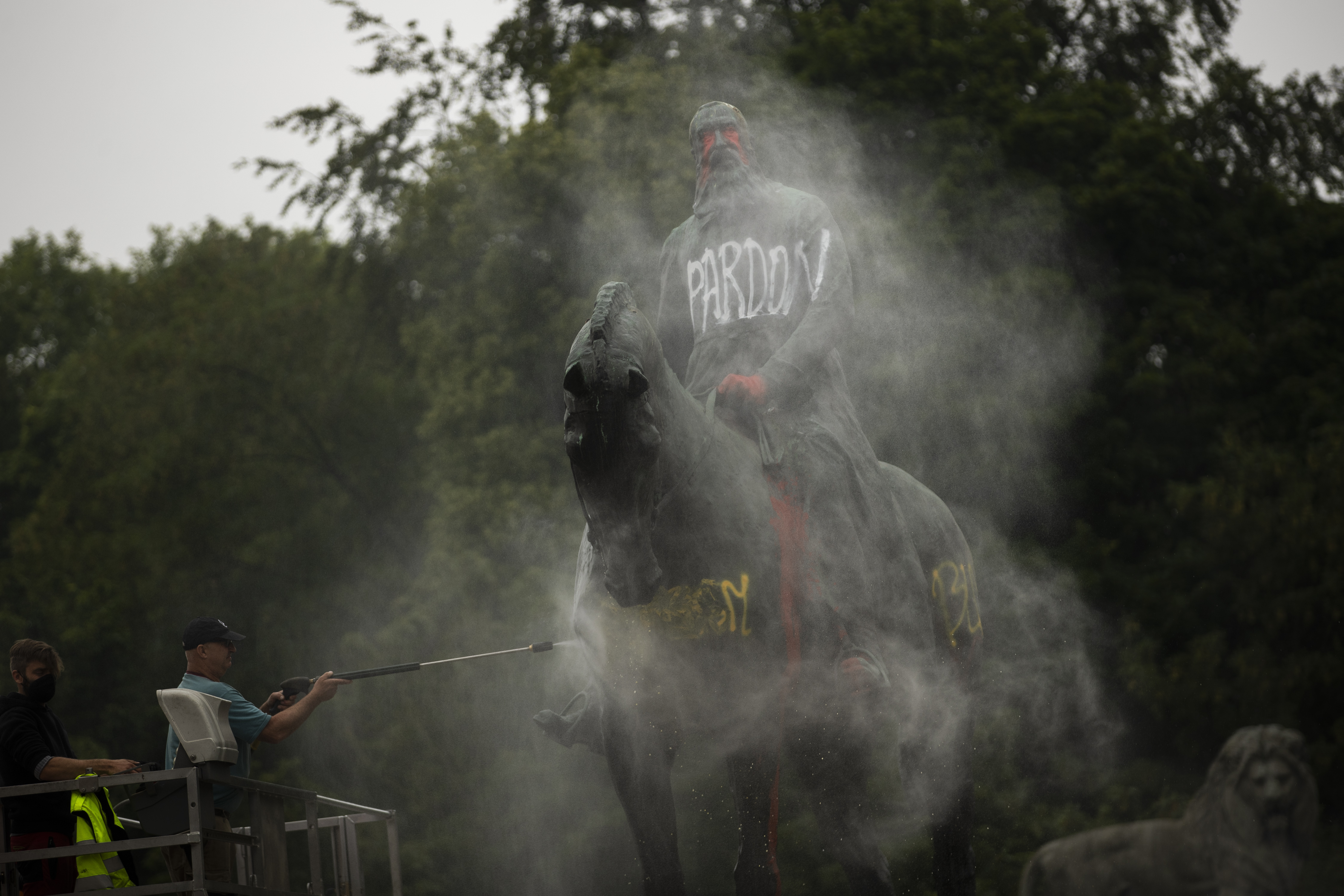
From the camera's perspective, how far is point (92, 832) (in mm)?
5758

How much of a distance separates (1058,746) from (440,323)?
31.3 feet

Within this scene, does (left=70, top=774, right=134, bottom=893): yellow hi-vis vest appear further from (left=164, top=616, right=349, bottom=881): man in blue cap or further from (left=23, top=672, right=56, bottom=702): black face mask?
(left=23, top=672, right=56, bottom=702): black face mask

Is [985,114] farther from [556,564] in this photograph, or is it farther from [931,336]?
[556,564]

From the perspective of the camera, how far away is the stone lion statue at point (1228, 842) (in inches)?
211

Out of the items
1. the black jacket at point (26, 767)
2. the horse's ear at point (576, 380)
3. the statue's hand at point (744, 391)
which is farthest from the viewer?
the black jacket at point (26, 767)

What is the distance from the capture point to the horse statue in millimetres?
4844

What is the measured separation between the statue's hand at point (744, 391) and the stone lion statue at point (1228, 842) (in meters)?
2.01

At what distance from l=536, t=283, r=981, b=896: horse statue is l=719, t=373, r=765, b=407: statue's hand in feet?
0.34

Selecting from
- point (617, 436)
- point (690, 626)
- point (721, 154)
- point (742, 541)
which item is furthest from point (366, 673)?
point (721, 154)

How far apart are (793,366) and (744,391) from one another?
10.4 inches

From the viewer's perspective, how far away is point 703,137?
6.70m

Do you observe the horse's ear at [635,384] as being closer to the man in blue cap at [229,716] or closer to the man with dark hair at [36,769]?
the man in blue cap at [229,716]

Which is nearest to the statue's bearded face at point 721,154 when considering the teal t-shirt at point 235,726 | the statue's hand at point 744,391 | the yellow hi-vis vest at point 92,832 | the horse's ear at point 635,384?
the statue's hand at point 744,391

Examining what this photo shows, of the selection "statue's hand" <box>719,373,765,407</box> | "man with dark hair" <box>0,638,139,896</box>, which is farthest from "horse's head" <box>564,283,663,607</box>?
"man with dark hair" <box>0,638,139,896</box>
